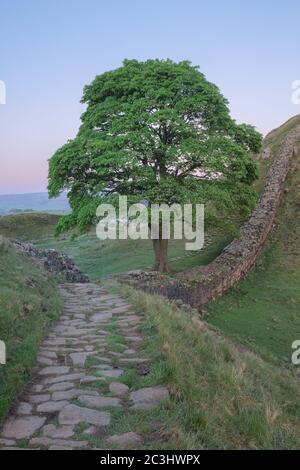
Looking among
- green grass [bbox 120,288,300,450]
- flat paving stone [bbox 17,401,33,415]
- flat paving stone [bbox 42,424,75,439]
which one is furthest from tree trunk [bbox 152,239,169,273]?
flat paving stone [bbox 42,424,75,439]

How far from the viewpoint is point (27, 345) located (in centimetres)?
793

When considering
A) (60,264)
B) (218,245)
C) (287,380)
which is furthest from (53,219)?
(287,380)

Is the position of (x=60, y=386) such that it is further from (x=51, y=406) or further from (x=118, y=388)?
(x=118, y=388)

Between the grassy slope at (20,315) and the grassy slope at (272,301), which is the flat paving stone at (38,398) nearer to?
the grassy slope at (20,315)

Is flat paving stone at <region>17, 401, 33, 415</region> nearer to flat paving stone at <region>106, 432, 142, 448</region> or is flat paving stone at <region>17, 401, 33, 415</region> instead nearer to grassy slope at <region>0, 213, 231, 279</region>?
flat paving stone at <region>106, 432, 142, 448</region>

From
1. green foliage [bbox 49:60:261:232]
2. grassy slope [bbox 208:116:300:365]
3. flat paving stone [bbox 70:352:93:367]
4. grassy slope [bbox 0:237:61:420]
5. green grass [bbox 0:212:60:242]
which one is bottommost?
grassy slope [bbox 208:116:300:365]

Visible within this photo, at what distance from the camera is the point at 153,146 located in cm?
1822


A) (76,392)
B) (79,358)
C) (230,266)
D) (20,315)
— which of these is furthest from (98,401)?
(230,266)

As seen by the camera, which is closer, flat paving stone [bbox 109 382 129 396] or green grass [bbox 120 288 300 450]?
green grass [bbox 120 288 300 450]

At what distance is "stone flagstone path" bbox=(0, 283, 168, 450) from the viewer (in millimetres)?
5219

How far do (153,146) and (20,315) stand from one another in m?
10.8

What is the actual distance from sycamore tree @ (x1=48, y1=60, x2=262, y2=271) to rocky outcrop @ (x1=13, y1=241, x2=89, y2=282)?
4.62 ft

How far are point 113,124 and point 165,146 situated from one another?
93.6 inches

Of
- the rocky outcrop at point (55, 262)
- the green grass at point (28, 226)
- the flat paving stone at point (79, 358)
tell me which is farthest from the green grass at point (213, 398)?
the green grass at point (28, 226)
